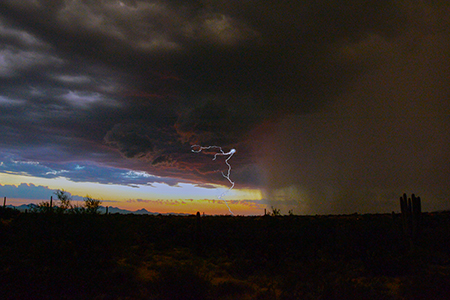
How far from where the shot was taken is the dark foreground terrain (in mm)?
11328

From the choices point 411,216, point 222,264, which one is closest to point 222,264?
point 222,264

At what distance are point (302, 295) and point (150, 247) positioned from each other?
14967 millimetres

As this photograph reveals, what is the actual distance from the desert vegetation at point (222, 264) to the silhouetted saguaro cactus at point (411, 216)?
0.26m

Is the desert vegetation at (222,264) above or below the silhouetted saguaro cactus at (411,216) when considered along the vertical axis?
below

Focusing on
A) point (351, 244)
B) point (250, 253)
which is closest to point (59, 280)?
point (250, 253)

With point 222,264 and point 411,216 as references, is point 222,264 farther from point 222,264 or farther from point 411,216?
point 411,216

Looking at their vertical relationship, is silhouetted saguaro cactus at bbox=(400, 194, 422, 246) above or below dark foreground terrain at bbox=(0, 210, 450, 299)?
above

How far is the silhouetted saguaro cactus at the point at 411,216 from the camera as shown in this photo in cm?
2145

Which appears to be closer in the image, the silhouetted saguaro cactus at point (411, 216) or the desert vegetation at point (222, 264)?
the desert vegetation at point (222, 264)

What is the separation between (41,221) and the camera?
16.5 metres

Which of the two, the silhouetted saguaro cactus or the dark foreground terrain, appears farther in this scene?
the silhouetted saguaro cactus

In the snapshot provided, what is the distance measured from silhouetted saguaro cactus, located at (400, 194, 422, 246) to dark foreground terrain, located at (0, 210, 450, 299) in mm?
563

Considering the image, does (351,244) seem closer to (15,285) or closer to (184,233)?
(184,233)

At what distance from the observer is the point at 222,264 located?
58.7 ft
